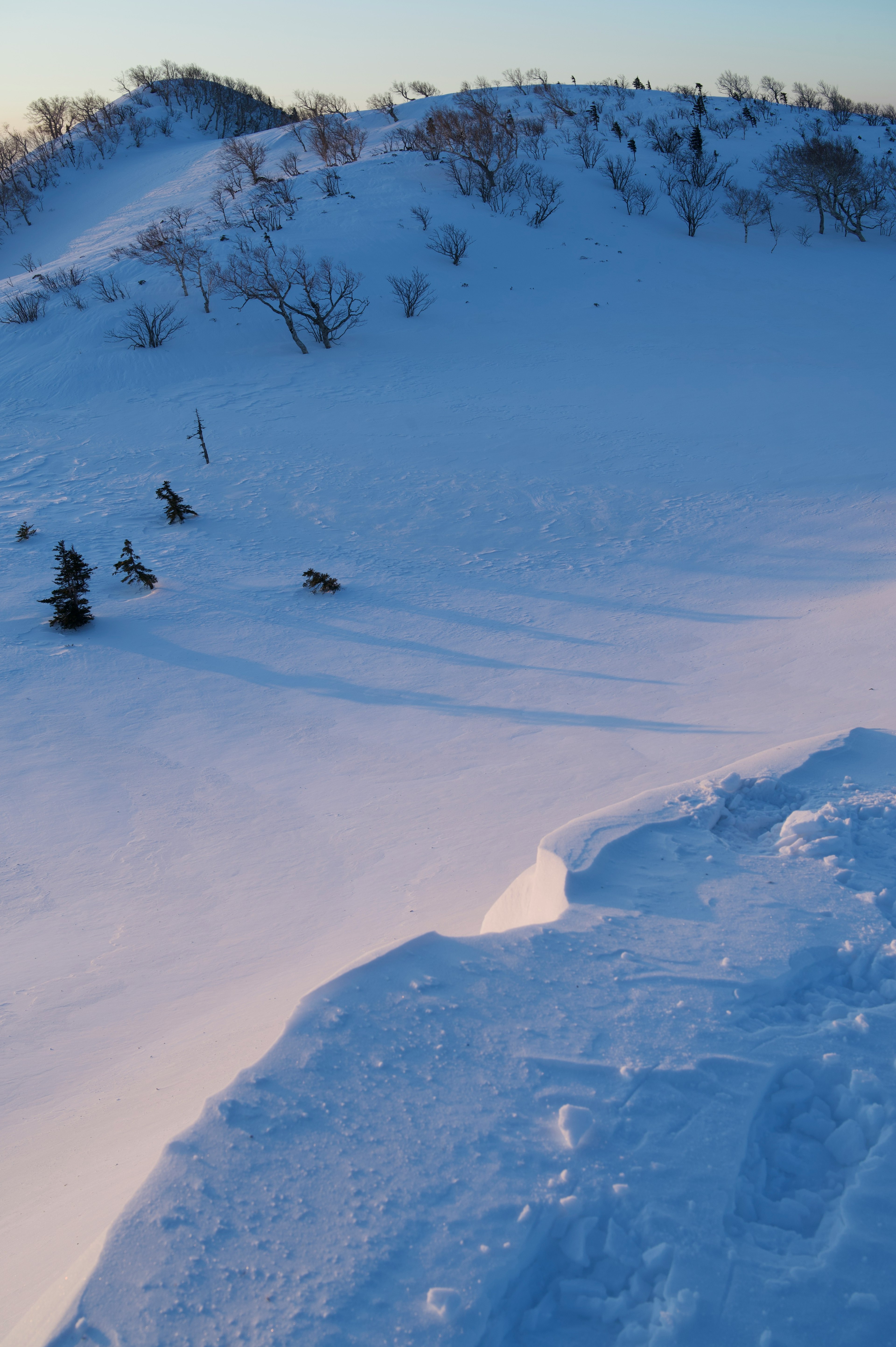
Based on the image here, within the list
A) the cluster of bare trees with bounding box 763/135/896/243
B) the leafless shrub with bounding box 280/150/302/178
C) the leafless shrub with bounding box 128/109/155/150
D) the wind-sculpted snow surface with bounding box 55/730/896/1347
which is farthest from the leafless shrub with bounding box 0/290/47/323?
the cluster of bare trees with bounding box 763/135/896/243

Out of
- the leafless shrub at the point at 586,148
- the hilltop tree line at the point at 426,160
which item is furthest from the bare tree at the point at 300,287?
the leafless shrub at the point at 586,148

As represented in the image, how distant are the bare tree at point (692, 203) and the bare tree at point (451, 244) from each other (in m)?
9.79

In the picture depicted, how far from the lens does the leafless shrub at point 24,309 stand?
82.8ft

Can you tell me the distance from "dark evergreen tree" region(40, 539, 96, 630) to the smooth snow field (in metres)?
0.37

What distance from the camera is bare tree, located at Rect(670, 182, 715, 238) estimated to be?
105ft

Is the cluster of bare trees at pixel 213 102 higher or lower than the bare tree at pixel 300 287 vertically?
higher

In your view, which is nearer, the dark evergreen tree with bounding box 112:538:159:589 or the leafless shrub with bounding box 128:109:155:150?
the dark evergreen tree with bounding box 112:538:159:589

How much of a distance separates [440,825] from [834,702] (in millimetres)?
3889

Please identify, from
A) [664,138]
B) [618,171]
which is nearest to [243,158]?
[618,171]

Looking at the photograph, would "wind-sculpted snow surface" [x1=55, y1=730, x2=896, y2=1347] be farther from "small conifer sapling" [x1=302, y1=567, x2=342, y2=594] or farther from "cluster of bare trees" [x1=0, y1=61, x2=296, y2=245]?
"cluster of bare trees" [x1=0, y1=61, x2=296, y2=245]

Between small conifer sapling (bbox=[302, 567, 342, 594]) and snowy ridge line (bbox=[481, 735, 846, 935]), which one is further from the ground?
small conifer sapling (bbox=[302, 567, 342, 594])

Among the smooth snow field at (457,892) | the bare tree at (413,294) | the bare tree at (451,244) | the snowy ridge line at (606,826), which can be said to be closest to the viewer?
the smooth snow field at (457,892)

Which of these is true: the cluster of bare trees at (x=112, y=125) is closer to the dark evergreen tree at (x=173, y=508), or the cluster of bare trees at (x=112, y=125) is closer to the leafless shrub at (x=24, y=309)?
the leafless shrub at (x=24, y=309)

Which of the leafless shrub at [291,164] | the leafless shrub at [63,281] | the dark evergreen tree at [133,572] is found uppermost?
the leafless shrub at [291,164]
